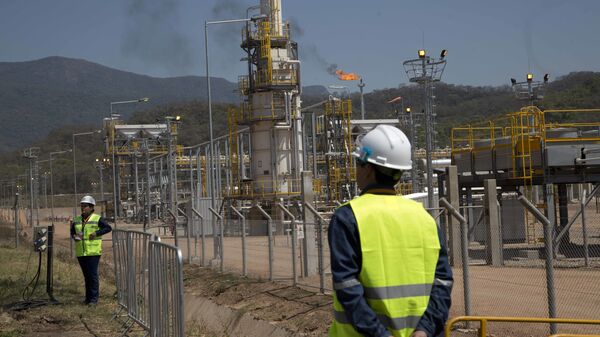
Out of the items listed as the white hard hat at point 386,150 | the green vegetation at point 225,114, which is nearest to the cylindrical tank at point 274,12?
the white hard hat at point 386,150

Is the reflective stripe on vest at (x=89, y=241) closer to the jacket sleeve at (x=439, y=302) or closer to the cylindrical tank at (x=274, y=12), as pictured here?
the jacket sleeve at (x=439, y=302)

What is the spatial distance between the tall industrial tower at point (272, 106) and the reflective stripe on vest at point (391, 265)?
40512 millimetres

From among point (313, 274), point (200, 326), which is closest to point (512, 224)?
point (313, 274)

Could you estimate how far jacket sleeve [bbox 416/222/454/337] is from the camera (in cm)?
505

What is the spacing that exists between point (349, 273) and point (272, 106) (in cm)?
→ 4152

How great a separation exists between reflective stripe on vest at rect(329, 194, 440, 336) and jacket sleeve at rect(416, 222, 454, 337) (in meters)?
0.04

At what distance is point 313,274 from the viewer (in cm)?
1956

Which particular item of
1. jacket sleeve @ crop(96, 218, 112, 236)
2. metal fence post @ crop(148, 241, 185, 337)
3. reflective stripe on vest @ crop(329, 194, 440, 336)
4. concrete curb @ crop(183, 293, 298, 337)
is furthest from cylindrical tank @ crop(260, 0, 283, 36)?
reflective stripe on vest @ crop(329, 194, 440, 336)

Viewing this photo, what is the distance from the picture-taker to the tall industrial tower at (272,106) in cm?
4588

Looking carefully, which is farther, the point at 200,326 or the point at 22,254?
the point at 22,254

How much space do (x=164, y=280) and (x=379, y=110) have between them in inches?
6813

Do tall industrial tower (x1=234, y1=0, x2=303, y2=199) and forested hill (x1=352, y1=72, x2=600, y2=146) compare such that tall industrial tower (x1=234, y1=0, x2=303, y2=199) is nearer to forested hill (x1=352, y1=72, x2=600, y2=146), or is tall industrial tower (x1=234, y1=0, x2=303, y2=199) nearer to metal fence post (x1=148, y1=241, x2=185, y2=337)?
metal fence post (x1=148, y1=241, x2=185, y2=337)

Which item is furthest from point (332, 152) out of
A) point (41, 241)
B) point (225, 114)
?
point (225, 114)

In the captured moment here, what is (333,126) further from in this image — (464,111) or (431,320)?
(464,111)
